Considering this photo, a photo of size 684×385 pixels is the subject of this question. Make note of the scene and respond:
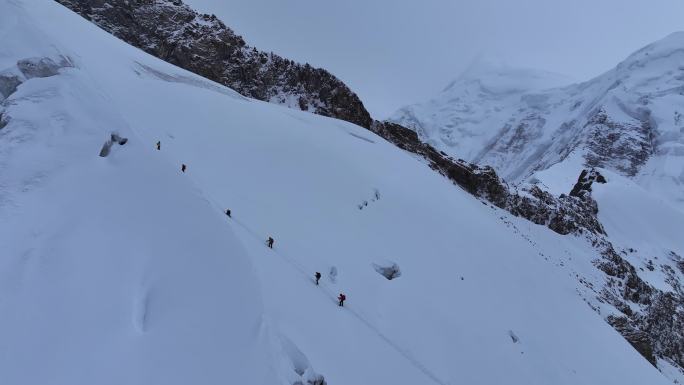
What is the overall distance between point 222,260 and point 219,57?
50308 mm

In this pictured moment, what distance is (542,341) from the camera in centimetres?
2092

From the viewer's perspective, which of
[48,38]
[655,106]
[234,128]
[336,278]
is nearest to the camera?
[336,278]

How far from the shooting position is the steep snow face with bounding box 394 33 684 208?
124763 millimetres

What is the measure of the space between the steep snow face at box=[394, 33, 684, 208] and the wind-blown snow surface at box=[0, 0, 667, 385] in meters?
94.0

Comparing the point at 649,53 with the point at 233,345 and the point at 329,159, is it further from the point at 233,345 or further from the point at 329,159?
the point at 233,345

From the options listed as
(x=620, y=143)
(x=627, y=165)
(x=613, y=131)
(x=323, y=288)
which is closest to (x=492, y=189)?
(x=323, y=288)

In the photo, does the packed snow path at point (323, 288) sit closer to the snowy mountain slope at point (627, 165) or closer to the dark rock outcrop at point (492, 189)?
the snowy mountain slope at point (627, 165)

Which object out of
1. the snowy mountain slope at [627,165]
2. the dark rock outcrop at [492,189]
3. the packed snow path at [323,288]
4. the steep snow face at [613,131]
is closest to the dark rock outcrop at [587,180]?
the snowy mountain slope at [627,165]

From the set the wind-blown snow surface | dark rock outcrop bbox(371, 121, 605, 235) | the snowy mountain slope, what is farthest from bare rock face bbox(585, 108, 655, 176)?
the wind-blown snow surface

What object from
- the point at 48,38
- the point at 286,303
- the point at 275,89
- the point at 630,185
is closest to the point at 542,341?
the point at 286,303

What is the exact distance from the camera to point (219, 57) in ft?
186

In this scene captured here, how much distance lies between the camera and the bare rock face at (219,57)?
2169 inches

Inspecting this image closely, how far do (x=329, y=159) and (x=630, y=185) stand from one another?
77.9m

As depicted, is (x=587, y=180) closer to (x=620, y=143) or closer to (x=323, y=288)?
(x=620, y=143)
